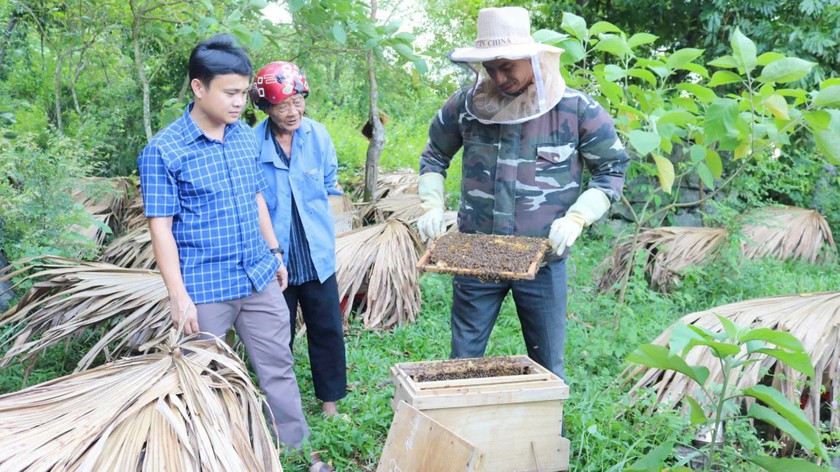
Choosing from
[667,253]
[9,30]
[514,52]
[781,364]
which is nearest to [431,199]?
[514,52]

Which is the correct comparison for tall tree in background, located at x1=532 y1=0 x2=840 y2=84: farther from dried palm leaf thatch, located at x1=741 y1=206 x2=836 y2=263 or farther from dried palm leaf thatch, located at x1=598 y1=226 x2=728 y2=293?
dried palm leaf thatch, located at x1=598 y1=226 x2=728 y2=293

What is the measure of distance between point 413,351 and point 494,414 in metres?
2.08

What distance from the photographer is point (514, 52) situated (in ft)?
8.57

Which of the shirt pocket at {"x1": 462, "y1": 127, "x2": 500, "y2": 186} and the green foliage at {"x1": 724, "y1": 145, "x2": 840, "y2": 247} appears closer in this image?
the shirt pocket at {"x1": 462, "y1": 127, "x2": 500, "y2": 186}

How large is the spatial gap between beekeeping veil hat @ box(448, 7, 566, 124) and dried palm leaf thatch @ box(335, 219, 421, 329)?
231cm

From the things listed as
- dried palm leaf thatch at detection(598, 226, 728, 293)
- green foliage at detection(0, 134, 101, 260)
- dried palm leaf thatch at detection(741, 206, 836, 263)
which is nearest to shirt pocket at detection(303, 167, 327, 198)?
green foliage at detection(0, 134, 101, 260)

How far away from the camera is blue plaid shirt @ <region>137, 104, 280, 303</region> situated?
2.56 metres

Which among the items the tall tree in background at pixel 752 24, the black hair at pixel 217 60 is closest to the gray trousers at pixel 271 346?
the black hair at pixel 217 60

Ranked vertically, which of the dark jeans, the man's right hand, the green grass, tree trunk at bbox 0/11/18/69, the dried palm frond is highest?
tree trunk at bbox 0/11/18/69

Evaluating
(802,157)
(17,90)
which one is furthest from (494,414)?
(17,90)

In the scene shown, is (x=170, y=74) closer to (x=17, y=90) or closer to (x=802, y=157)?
(x=17, y=90)

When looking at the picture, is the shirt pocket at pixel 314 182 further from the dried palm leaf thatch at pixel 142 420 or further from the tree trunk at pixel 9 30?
the tree trunk at pixel 9 30

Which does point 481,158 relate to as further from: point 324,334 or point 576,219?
point 324,334

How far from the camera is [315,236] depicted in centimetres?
333
